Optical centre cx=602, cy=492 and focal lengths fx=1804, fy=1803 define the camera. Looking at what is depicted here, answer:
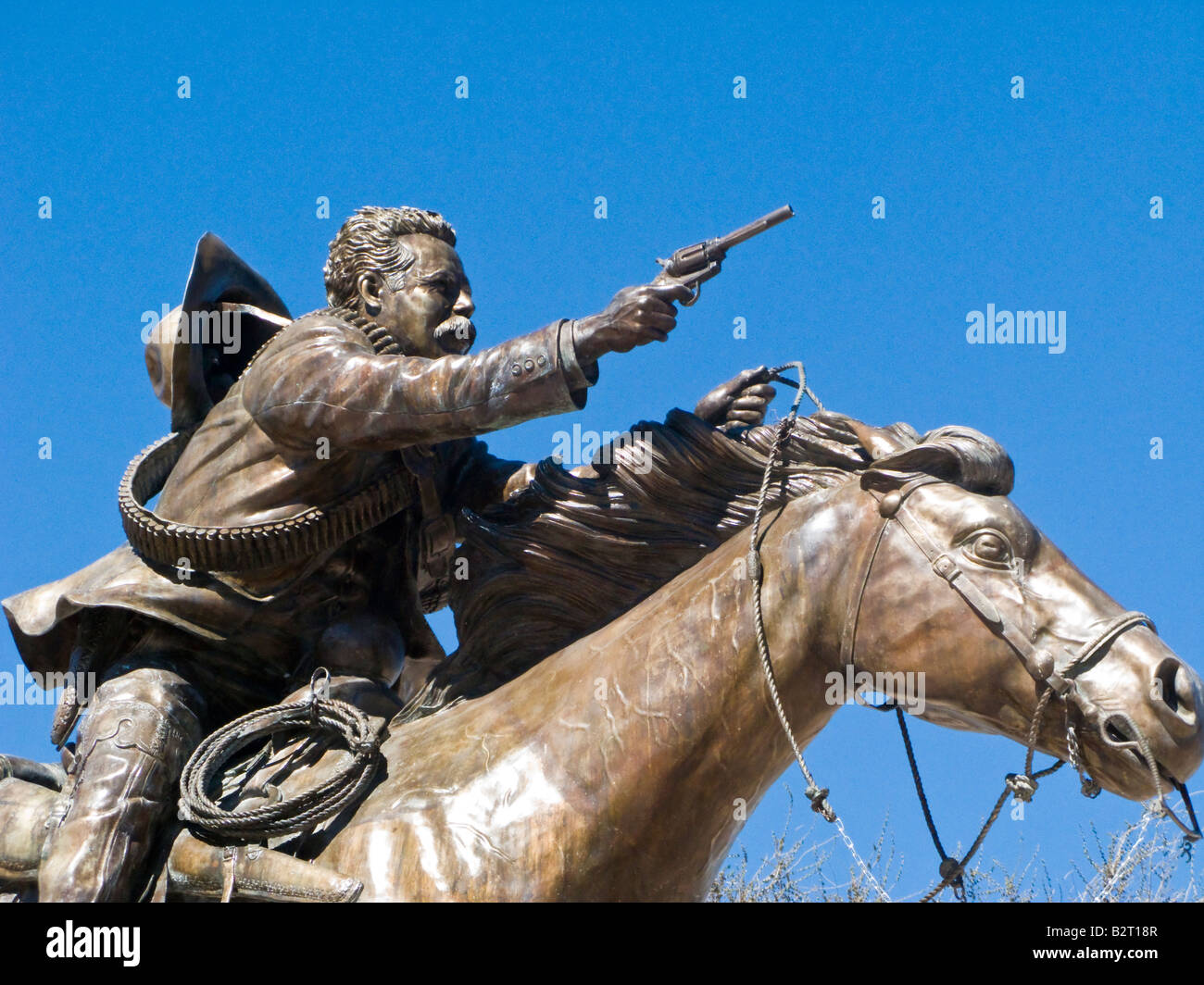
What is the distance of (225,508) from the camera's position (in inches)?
257

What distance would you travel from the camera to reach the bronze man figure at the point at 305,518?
5.96 m

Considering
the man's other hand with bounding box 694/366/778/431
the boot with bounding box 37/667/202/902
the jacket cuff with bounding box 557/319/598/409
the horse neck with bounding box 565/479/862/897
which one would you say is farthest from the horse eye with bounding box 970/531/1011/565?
the boot with bounding box 37/667/202/902

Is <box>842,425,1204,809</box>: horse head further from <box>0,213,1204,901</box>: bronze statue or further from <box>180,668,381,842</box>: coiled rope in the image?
<box>180,668,381,842</box>: coiled rope

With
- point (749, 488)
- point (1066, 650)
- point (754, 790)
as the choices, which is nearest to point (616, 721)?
point (754, 790)

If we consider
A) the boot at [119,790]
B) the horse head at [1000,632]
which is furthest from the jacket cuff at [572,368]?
the boot at [119,790]

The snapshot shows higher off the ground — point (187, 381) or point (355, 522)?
point (187, 381)

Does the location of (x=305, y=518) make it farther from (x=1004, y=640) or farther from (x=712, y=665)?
(x=1004, y=640)

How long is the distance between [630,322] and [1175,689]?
2.04 m

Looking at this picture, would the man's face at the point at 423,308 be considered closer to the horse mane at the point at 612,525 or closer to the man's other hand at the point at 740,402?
the horse mane at the point at 612,525

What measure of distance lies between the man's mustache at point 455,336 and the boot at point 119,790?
5.24 ft

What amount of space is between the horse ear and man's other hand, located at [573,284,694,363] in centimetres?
71

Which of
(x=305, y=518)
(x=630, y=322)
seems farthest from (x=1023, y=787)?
(x=305, y=518)
